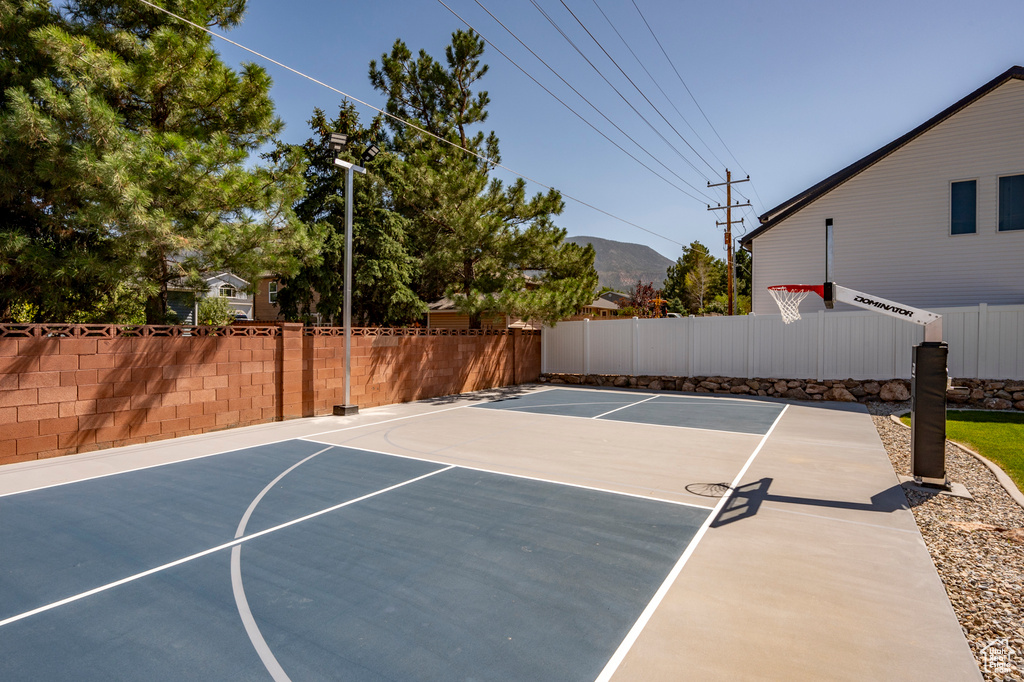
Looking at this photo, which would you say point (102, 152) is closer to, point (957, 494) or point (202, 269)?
point (202, 269)

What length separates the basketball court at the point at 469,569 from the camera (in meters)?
3.22

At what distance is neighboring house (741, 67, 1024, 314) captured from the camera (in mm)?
14922

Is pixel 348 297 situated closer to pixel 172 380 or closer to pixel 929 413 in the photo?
pixel 172 380

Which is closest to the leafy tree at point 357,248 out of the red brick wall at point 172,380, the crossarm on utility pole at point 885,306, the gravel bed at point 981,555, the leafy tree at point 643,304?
the red brick wall at point 172,380

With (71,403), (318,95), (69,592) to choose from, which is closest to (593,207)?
(318,95)

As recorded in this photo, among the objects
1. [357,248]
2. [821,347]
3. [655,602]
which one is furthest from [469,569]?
[357,248]

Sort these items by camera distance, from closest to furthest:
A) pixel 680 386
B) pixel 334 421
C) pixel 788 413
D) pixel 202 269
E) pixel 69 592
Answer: pixel 69 592 < pixel 202 269 < pixel 334 421 < pixel 788 413 < pixel 680 386

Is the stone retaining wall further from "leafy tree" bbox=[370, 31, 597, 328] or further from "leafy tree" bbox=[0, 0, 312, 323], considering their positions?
"leafy tree" bbox=[0, 0, 312, 323]

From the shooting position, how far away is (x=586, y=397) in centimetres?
1641

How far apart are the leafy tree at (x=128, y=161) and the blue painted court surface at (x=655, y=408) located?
7458 mm

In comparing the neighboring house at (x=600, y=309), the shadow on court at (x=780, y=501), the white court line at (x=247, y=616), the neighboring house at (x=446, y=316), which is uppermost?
the neighboring house at (x=600, y=309)

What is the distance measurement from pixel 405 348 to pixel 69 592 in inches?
447

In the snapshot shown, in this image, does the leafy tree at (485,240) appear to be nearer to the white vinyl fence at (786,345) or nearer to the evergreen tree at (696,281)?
the white vinyl fence at (786,345)

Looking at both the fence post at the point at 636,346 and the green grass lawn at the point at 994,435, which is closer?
the green grass lawn at the point at 994,435
